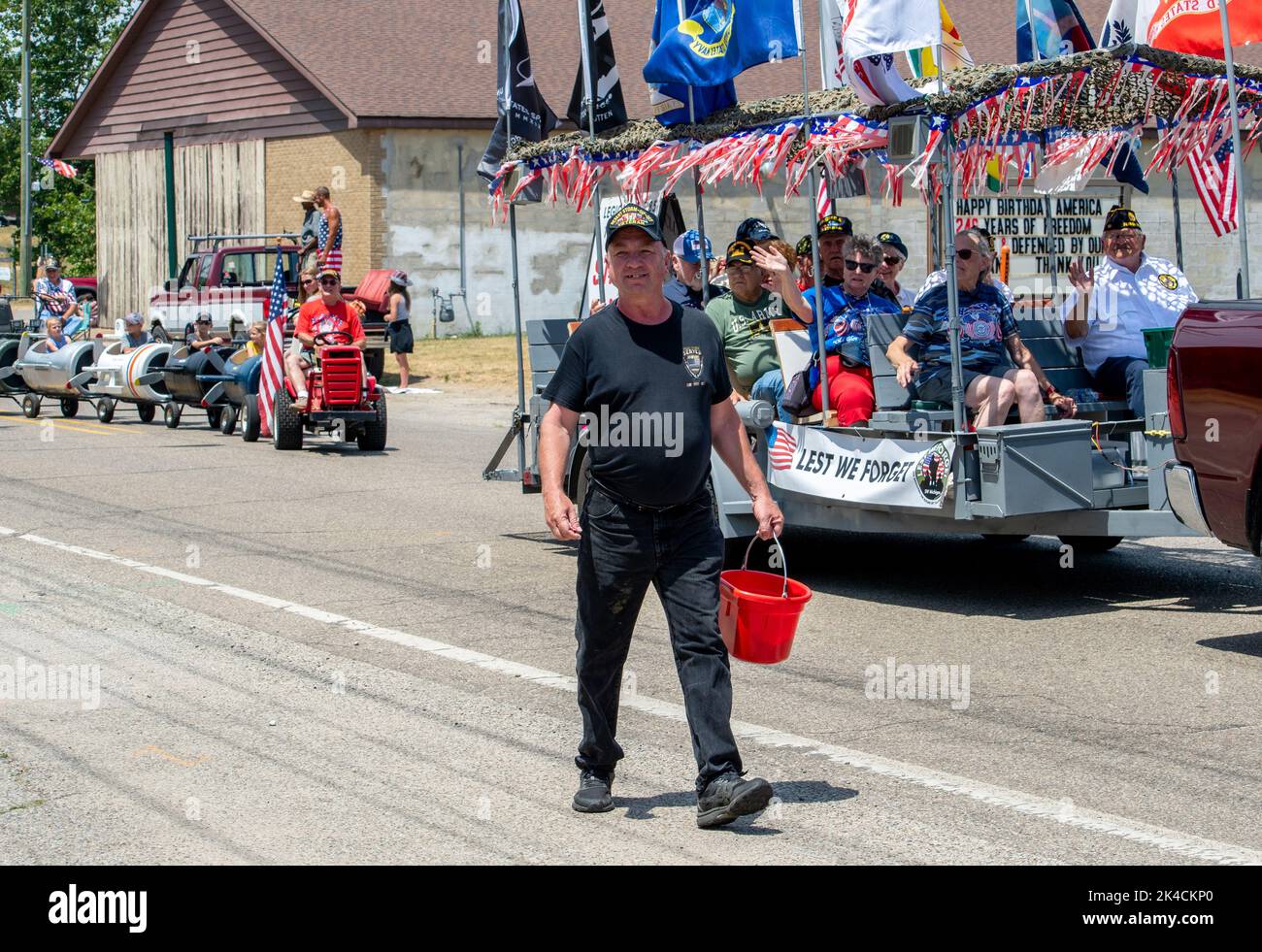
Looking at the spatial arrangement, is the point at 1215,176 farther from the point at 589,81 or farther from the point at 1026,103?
the point at 589,81

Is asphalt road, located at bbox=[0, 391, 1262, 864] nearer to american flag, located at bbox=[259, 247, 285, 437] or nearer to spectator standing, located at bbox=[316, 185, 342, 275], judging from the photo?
american flag, located at bbox=[259, 247, 285, 437]

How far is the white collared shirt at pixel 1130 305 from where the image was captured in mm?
10609

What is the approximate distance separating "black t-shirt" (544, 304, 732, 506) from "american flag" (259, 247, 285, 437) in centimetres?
1261

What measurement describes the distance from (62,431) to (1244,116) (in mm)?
14471

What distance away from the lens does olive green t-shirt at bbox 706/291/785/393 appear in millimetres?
10320

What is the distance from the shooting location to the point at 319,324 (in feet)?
58.7

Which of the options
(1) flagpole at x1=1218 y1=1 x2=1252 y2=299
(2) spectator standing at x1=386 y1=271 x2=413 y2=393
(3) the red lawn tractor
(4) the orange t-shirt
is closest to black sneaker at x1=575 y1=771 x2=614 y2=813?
(1) flagpole at x1=1218 y1=1 x2=1252 y2=299

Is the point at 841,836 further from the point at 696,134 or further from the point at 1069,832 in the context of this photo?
the point at 696,134

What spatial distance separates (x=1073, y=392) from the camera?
10.7 metres

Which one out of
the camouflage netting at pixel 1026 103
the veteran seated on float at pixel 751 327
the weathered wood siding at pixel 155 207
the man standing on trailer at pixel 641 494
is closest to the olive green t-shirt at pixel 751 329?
the veteran seated on float at pixel 751 327

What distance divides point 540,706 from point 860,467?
9.87 feet

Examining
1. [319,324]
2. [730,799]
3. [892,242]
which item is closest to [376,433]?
[319,324]

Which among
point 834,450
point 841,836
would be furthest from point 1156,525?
point 841,836

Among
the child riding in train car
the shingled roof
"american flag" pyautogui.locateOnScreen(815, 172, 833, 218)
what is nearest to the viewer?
"american flag" pyautogui.locateOnScreen(815, 172, 833, 218)
